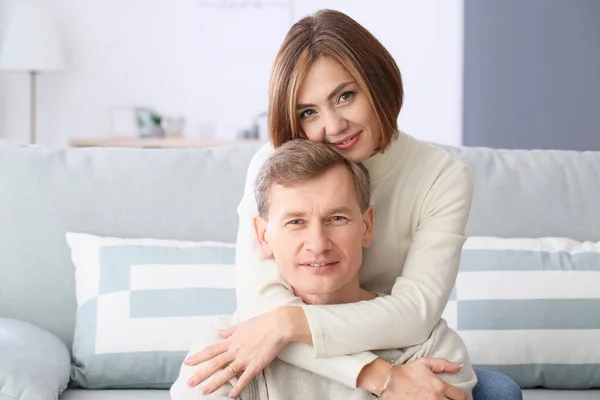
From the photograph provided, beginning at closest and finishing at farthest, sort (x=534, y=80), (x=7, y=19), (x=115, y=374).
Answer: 1. (x=115, y=374)
2. (x=534, y=80)
3. (x=7, y=19)

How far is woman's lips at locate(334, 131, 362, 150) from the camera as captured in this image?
1810mm

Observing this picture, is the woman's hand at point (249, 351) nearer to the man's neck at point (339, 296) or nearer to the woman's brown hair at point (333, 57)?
the man's neck at point (339, 296)

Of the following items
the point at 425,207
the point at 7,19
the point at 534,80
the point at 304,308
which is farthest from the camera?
the point at 7,19

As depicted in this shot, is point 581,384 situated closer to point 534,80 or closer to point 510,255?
point 510,255

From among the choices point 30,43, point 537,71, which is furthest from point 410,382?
point 30,43

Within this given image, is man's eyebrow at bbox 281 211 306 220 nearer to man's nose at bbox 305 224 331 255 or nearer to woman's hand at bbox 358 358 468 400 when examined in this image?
man's nose at bbox 305 224 331 255

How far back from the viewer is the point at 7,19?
5.73 metres

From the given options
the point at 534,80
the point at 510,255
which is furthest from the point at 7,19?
the point at 510,255

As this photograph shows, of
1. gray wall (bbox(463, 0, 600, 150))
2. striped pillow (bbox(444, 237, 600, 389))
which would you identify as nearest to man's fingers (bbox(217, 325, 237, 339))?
striped pillow (bbox(444, 237, 600, 389))

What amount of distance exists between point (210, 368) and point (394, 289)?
0.39 metres

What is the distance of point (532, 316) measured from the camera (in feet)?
7.54

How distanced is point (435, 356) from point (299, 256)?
0.34 metres

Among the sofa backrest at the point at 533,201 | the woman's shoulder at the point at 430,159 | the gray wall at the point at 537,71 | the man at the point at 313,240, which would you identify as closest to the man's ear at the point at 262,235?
the man at the point at 313,240

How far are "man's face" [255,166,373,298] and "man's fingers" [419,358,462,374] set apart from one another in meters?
0.22
